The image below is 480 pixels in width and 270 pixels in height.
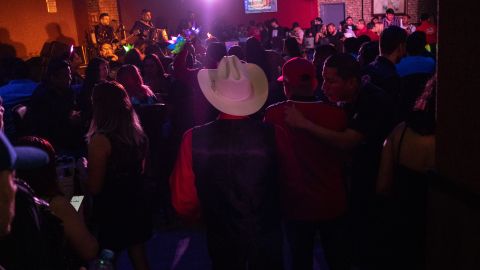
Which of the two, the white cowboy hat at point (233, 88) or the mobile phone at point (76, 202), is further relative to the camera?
the mobile phone at point (76, 202)

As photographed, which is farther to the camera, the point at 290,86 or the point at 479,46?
the point at 290,86

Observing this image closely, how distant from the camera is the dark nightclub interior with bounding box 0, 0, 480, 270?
1.87 m

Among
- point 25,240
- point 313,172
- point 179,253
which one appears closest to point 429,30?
point 179,253

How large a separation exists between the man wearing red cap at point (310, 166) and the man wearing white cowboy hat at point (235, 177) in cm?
26

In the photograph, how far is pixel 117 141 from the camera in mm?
3184

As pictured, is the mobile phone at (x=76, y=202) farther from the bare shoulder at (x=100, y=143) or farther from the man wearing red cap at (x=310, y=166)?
the man wearing red cap at (x=310, y=166)

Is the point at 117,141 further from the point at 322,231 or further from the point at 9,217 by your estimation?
the point at 9,217

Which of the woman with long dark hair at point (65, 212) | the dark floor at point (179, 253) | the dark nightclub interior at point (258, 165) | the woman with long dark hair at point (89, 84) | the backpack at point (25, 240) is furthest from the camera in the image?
the woman with long dark hair at point (89, 84)

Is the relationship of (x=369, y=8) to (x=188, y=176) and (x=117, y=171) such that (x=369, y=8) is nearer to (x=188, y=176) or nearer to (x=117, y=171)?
(x=117, y=171)

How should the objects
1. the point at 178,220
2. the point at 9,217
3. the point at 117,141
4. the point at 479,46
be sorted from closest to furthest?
the point at 9,217, the point at 479,46, the point at 117,141, the point at 178,220

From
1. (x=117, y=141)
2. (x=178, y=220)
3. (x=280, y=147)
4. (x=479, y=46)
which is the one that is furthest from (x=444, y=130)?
(x=178, y=220)

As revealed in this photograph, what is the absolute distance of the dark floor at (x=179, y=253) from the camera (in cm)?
429

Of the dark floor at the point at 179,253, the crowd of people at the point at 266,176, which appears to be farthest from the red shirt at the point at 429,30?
the dark floor at the point at 179,253

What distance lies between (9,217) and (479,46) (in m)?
1.68
